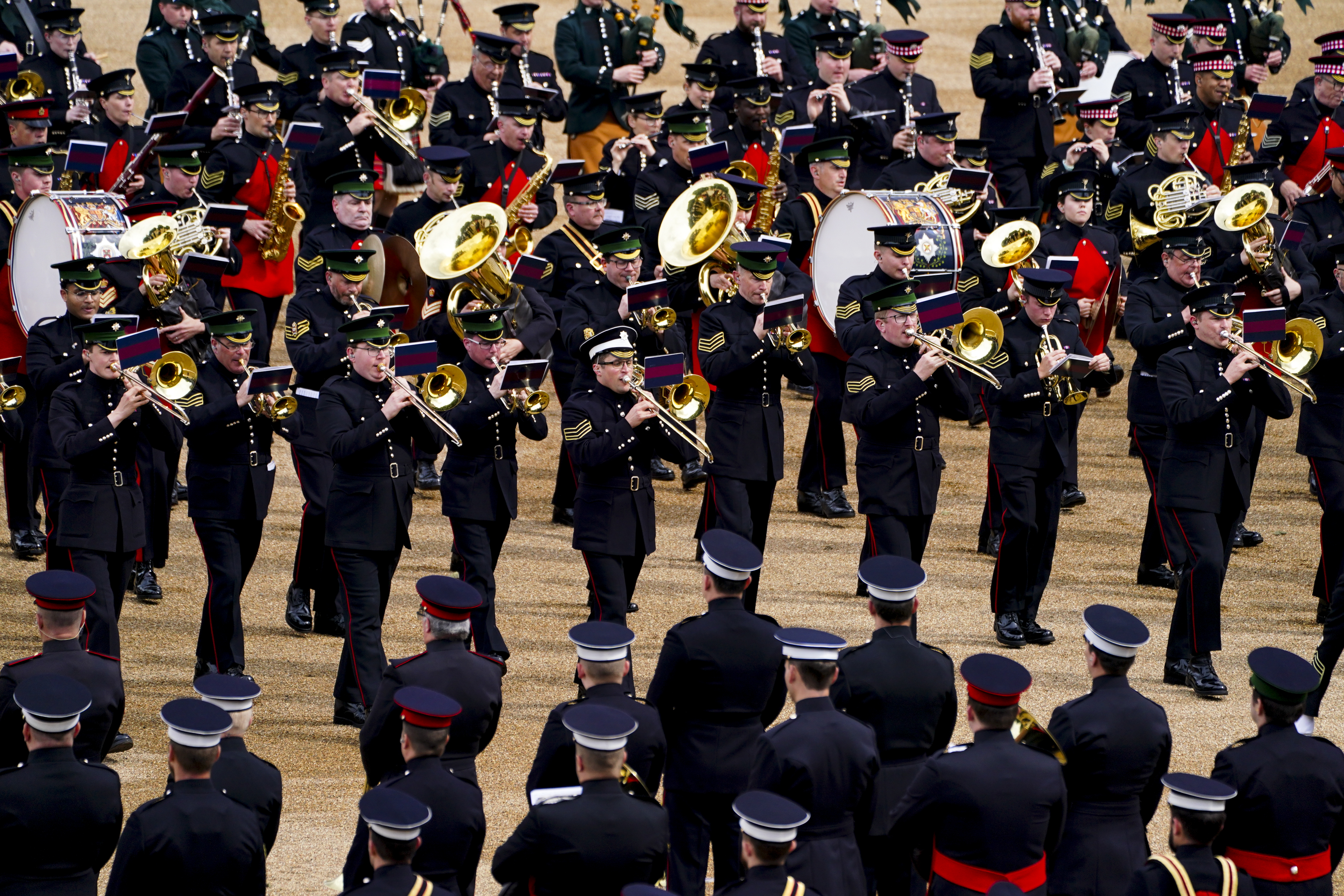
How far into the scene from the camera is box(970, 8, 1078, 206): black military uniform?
16391 mm

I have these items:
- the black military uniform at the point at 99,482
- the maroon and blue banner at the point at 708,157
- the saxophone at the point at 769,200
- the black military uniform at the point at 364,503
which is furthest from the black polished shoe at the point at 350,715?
the saxophone at the point at 769,200

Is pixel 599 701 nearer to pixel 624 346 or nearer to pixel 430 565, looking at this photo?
pixel 624 346

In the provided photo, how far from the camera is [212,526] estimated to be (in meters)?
10.4

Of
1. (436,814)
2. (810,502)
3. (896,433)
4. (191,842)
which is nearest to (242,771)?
(191,842)

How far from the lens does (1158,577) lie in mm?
12734

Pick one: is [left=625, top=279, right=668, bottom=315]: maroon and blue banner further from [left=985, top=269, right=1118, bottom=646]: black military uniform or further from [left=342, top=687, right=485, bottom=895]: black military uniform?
[left=342, top=687, right=485, bottom=895]: black military uniform

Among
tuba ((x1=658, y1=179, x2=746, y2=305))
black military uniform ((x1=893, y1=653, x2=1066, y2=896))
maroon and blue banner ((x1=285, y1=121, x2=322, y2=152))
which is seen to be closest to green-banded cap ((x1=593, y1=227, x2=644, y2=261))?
tuba ((x1=658, y1=179, x2=746, y2=305))

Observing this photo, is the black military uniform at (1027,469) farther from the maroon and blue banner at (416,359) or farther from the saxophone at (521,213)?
the maroon and blue banner at (416,359)

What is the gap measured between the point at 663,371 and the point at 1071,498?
15.9ft

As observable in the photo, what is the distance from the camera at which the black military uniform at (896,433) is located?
423 inches

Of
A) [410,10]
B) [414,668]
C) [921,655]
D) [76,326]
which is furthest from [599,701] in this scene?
[410,10]

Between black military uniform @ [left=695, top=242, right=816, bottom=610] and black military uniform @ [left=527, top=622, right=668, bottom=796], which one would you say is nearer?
black military uniform @ [left=527, top=622, right=668, bottom=796]

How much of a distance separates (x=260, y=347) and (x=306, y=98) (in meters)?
2.71

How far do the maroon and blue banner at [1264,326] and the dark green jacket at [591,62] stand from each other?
7.33m
